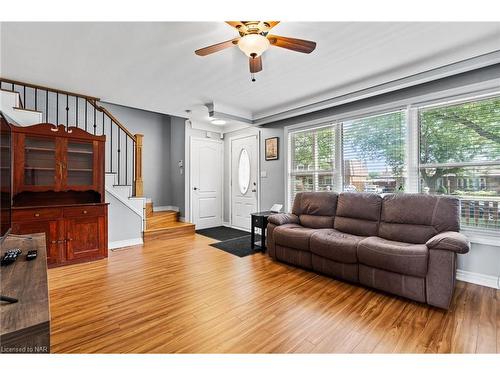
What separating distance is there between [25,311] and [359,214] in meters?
3.22

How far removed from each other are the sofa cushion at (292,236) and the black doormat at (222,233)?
1.66 m

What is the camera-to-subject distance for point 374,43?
2.37 metres

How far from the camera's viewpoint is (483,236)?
2672 millimetres

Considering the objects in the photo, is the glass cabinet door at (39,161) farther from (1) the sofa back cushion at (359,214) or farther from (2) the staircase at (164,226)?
(1) the sofa back cushion at (359,214)

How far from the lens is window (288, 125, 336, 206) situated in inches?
160

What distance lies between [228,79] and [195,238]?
3.07 metres

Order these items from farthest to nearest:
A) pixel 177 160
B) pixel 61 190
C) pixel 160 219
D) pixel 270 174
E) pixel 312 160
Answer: pixel 177 160 < pixel 160 219 < pixel 270 174 < pixel 312 160 < pixel 61 190

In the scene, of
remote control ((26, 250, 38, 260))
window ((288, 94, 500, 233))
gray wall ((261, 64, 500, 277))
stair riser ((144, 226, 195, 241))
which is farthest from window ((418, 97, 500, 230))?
stair riser ((144, 226, 195, 241))

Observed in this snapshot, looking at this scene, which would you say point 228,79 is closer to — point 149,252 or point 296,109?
point 296,109

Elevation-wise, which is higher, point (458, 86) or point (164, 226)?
point (458, 86)

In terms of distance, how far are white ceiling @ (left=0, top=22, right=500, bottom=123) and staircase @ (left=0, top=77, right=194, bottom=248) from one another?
1.22 feet

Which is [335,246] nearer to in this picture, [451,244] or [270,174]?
[451,244]

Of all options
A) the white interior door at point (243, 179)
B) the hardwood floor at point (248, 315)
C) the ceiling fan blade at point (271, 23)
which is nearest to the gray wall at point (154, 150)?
the white interior door at point (243, 179)

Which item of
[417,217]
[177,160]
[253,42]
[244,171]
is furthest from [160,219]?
[417,217]
